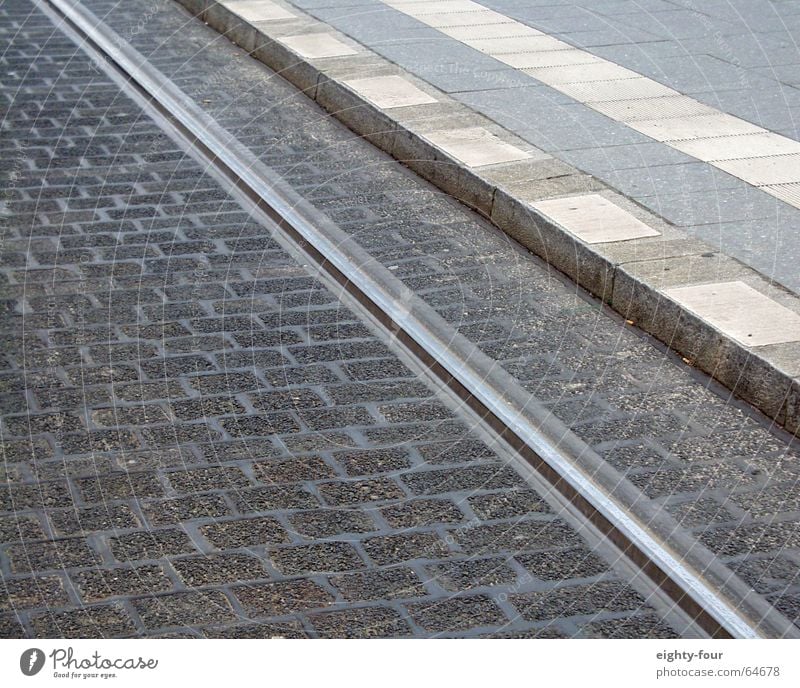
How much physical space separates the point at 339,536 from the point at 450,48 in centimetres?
641

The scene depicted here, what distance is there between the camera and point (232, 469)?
4.68m

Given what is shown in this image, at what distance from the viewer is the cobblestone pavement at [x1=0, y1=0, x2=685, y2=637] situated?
3910mm

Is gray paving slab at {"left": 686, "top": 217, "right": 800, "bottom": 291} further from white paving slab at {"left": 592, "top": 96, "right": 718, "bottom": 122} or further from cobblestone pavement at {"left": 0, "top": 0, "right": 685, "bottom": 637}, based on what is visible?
white paving slab at {"left": 592, "top": 96, "right": 718, "bottom": 122}

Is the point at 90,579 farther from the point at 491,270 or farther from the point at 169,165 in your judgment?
the point at 169,165

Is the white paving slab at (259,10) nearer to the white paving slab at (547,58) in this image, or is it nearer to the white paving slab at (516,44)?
the white paving slab at (516,44)

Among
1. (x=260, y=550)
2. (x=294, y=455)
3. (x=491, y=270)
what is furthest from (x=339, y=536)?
(x=491, y=270)

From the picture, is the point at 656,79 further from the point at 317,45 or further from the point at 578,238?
the point at 578,238

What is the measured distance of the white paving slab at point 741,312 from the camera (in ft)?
17.6

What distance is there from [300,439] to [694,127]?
14.0 feet

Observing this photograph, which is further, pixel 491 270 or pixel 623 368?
pixel 491 270

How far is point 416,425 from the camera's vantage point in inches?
198

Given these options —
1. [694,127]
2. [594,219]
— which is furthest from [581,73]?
[594,219]
